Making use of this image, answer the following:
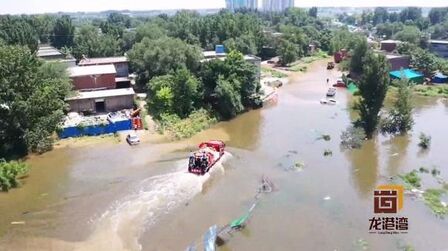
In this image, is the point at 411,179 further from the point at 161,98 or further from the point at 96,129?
the point at 96,129

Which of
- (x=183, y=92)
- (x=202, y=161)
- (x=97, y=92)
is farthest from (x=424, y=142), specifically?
(x=97, y=92)

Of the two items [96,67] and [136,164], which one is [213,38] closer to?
[96,67]

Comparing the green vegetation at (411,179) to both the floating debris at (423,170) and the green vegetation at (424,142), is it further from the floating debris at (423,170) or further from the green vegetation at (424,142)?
the green vegetation at (424,142)

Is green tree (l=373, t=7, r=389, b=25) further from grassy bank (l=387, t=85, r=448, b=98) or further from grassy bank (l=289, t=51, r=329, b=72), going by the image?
grassy bank (l=387, t=85, r=448, b=98)

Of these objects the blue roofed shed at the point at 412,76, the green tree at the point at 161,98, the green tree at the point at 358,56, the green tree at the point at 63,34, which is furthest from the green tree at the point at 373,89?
the green tree at the point at 63,34

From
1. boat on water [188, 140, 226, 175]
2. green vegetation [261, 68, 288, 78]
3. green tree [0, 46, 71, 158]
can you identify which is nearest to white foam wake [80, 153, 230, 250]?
boat on water [188, 140, 226, 175]
